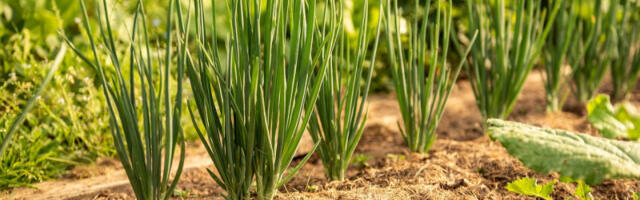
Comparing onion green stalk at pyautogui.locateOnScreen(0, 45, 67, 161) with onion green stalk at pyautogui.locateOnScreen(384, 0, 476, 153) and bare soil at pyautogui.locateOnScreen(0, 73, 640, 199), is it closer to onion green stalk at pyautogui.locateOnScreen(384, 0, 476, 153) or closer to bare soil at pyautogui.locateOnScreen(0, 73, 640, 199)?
bare soil at pyautogui.locateOnScreen(0, 73, 640, 199)

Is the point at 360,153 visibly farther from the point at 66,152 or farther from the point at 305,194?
the point at 66,152

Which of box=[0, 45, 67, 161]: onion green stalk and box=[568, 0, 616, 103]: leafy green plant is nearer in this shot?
box=[0, 45, 67, 161]: onion green stalk

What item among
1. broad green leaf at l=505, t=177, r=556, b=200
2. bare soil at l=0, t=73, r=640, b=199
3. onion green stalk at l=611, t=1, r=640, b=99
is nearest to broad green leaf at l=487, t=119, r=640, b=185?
broad green leaf at l=505, t=177, r=556, b=200

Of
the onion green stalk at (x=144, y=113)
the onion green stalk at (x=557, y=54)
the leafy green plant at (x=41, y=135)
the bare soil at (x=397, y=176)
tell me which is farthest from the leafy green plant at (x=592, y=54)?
the leafy green plant at (x=41, y=135)

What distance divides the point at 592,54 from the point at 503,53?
0.78m

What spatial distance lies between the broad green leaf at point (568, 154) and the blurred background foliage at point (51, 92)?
0.64 m

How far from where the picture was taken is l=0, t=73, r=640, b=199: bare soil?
6.11 ft

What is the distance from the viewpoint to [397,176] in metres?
2.00

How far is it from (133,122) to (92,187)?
730 millimetres

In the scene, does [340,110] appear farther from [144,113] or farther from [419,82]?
[144,113]

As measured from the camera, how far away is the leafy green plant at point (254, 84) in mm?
1554

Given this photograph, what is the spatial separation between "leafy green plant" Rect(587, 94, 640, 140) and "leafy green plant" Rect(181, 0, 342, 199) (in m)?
1.15

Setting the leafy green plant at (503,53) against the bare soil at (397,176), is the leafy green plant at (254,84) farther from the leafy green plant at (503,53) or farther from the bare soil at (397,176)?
the leafy green plant at (503,53)

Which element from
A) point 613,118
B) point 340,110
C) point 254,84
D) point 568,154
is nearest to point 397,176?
point 340,110
